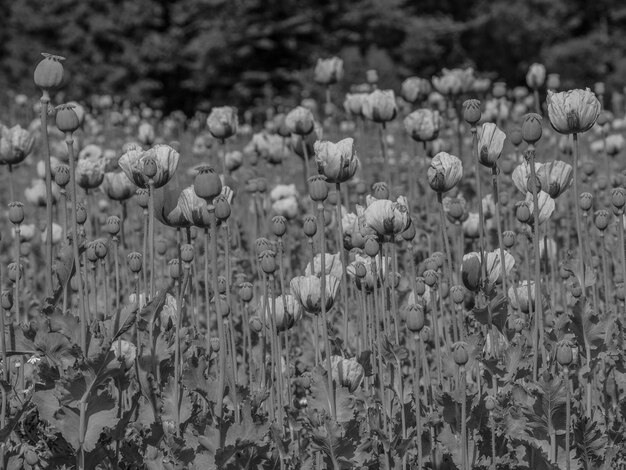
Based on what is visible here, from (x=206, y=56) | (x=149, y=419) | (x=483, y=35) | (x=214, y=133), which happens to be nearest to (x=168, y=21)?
(x=206, y=56)

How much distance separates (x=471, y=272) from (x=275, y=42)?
16646 millimetres

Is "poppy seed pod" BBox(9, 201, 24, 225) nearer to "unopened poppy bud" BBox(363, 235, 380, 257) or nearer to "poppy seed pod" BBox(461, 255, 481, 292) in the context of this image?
"unopened poppy bud" BBox(363, 235, 380, 257)

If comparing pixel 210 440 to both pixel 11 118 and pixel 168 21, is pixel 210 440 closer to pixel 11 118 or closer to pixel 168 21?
pixel 11 118

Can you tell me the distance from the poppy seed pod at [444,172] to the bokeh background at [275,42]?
11.5 meters

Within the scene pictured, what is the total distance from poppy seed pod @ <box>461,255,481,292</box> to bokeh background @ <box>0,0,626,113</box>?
457 inches

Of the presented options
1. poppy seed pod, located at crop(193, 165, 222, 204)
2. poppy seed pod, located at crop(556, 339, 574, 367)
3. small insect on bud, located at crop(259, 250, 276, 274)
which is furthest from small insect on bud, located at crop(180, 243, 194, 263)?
poppy seed pod, located at crop(556, 339, 574, 367)

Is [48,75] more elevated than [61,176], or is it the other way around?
[48,75]

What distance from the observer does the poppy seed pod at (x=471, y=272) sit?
7.27 feet

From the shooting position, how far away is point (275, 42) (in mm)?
18375

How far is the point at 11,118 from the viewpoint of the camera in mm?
9211

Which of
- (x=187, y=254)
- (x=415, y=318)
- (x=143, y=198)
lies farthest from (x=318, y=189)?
(x=143, y=198)

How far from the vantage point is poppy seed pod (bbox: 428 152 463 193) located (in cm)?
229

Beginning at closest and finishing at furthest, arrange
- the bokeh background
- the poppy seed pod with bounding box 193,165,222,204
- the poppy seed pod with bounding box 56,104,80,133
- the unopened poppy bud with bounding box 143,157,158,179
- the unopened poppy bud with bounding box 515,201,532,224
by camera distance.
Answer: the poppy seed pod with bounding box 193,165,222,204 < the poppy seed pod with bounding box 56,104,80,133 < the unopened poppy bud with bounding box 143,157,158,179 < the unopened poppy bud with bounding box 515,201,532,224 < the bokeh background

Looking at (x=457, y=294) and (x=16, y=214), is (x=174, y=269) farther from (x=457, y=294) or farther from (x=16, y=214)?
(x=457, y=294)
